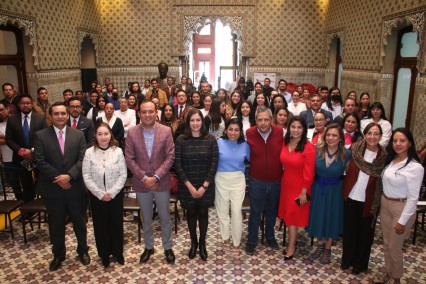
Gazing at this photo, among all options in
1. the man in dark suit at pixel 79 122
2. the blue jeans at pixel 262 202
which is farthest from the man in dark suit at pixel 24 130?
the blue jeans at pixel 262 202

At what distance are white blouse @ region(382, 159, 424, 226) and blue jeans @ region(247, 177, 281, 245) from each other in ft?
3.68

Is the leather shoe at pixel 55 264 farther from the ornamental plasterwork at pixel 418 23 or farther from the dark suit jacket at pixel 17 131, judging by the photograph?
the ornamental plasterwork at pixel 418 23

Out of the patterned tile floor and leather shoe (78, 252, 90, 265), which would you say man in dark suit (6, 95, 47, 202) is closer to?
Answer: the patterned tile floor

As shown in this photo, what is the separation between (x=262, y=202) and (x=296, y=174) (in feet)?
1.73

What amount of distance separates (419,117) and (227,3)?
7.33 meters

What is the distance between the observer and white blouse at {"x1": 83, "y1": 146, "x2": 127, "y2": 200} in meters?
3.30

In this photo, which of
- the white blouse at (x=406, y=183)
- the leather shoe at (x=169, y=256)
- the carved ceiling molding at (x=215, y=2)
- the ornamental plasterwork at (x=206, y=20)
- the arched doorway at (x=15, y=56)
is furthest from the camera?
the ornamental plasterwork at (x=206, y=20)

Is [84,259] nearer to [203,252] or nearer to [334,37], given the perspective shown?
[203,252]

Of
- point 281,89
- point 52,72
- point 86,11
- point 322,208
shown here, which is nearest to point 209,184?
point 322,208

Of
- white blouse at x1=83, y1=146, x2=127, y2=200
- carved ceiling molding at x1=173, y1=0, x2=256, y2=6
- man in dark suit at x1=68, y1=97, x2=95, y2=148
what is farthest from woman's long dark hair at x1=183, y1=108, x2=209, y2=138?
carved ceiling molding at x1=173, y1=0, x2=256, y2=6

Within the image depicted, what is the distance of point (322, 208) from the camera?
3.48m

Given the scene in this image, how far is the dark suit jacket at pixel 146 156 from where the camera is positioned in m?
3.44

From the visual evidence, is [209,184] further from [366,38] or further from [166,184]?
[366,38]

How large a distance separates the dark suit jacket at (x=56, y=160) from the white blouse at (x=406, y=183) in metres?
2.92
